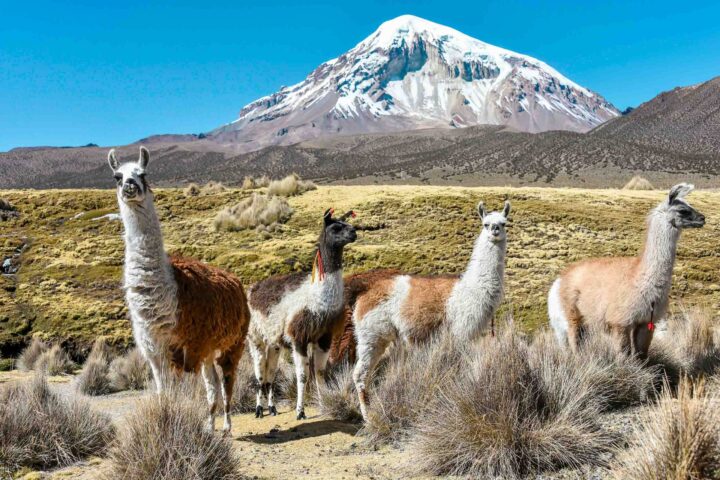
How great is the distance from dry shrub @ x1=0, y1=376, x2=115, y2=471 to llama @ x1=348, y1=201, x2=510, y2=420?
8.89 ft

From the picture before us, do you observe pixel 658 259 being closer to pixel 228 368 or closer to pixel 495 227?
pixel 495 227

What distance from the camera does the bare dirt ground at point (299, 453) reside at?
4590 mm

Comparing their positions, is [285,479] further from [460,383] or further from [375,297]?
[375,297]

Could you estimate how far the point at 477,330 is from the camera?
663 centimetres

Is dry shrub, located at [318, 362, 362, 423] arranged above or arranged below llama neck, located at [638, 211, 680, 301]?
below

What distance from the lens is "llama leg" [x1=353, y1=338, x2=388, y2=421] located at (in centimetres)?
637

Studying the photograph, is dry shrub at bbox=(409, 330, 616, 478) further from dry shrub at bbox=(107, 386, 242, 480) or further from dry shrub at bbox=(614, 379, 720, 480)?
dry shrub at bbox=(107, 386, 242, 480)

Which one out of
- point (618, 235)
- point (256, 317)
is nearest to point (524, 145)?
point (618, 235)

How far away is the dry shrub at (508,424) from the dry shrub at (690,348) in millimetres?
2059

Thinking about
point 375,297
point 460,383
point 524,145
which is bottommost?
point 460,383

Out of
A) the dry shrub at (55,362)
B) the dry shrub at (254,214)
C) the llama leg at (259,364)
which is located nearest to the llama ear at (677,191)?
the llama leg at (259,364)

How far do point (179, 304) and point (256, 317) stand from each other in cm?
241

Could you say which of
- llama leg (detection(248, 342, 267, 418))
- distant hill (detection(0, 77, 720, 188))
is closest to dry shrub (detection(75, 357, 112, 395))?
llama leg (detection(248, 342, 267, 418))

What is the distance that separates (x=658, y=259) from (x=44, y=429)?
246 inches
